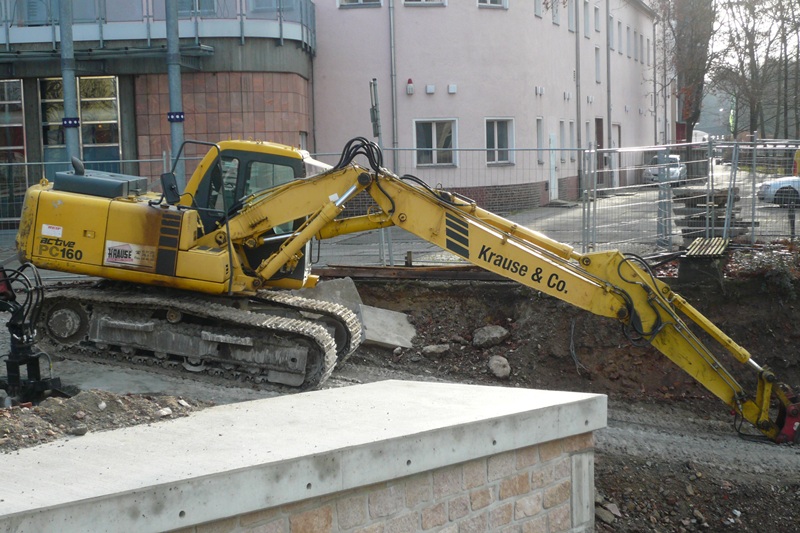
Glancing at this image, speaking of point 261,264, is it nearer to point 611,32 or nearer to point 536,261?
point 536,261

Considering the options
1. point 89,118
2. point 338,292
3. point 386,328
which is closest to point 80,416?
point 386,328

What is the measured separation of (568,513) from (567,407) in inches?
28.2

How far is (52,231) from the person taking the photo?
1070 centimetres

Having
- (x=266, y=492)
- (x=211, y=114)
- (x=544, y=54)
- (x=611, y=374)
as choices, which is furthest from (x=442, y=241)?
(x=544, y=54)

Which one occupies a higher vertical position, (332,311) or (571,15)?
(571,15)

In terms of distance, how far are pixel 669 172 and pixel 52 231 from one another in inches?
342

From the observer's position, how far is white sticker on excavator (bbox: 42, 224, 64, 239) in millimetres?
10688

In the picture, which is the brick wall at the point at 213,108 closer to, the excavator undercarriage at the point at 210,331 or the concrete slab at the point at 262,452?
the excavator undercarriage at the point at 210,331

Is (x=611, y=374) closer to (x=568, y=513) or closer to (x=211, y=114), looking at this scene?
(x=568, y=513)

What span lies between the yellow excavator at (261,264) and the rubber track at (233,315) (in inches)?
0.8

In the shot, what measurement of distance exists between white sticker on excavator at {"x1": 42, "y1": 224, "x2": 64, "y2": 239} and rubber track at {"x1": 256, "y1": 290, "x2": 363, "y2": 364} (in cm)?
223

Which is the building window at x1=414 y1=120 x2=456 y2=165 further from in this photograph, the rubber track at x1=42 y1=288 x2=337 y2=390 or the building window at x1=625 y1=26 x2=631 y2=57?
the building window at x1=625 y1=26 x2=631 y2=57

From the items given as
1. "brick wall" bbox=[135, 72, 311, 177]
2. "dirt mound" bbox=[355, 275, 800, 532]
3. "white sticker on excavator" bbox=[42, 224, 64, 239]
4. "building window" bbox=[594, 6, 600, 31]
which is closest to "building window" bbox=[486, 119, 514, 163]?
"brick wall" bbox=[135, 72, 311, 177]

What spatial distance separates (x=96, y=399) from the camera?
5.91 m
